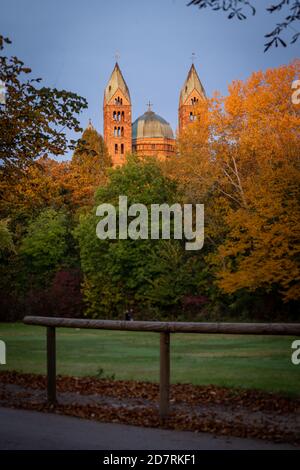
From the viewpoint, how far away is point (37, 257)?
5044 centimetres

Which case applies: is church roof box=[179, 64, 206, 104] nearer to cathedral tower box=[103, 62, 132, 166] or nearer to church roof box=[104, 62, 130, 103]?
cathedral tower box=[103, 62, 132, 166]

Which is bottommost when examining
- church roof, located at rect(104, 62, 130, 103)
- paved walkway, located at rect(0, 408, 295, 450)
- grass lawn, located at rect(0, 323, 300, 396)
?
grass lawn, located at rect(0, 323, 300, 396)

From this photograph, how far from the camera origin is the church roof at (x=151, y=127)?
144 meters

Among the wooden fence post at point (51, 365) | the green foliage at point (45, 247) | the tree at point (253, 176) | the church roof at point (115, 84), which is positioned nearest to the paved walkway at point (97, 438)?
the wooden fence post at point (51, 365)

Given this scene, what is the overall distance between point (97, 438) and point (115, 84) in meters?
129

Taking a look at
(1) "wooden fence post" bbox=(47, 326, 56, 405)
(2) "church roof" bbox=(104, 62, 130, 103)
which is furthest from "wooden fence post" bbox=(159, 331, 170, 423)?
(2) "church roof" bbox=(104, 62, 130, 103)

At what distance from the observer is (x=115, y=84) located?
430 feet

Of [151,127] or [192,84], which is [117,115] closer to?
[151,127]

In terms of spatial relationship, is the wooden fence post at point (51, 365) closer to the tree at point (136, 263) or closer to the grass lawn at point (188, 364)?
the grass lawn at point (188, 364)

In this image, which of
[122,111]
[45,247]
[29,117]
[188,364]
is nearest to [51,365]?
[188,364]

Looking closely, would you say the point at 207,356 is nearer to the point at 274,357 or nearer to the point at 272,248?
the point at 274,357

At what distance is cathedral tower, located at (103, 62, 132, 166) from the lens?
430ft

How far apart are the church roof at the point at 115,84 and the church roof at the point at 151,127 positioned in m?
13.7

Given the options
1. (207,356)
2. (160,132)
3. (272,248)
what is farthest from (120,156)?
(207,356)
